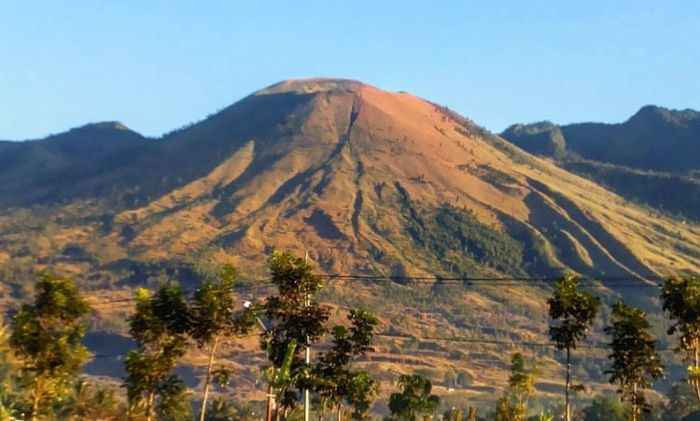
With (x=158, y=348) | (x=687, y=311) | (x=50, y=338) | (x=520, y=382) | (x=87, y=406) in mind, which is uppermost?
(x=687, y=311)

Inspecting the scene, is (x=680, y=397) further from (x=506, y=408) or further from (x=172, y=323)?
(x=172, y=323)

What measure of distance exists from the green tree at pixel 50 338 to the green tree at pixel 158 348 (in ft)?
10.9

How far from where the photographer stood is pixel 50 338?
3953 cm

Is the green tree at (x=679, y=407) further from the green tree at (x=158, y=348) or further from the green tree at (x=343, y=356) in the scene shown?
the green tree at (x=158, y=348)

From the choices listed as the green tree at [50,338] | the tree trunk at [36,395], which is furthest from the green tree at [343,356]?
the tree trunk at [36,395]

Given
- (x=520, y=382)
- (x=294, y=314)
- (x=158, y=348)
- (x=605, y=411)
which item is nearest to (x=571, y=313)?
(x=294, y=314)

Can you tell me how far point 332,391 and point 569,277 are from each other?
12.8m

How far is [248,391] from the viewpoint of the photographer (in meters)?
190

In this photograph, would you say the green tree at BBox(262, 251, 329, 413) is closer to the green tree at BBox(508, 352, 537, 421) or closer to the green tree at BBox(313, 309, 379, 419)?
the green tree at BBox(313, 309, 379, 419)

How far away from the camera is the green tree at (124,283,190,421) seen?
43031mm

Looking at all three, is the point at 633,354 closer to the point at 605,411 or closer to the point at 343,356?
the point at 343,356

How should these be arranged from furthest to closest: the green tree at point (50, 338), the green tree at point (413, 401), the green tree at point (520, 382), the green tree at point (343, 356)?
the green tree at point (413, 401)
the green tree at point (520, 382)
the green tree at point (343, 356)
the green tree at point (50, 338)

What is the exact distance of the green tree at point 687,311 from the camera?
42.2m

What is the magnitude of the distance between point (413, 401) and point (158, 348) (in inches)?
1396
